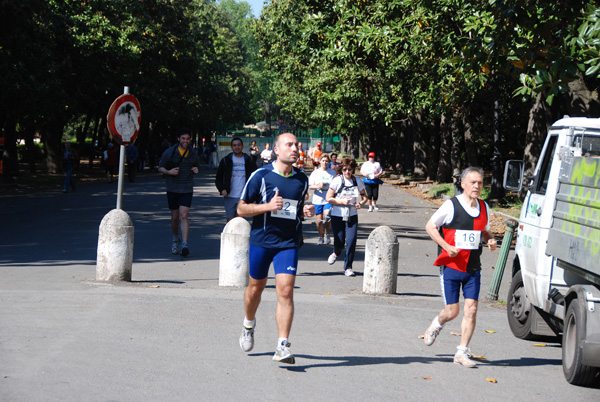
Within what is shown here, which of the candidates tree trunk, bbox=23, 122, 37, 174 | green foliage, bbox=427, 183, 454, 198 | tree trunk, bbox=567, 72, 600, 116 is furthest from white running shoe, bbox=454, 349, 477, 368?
tree trunk, bbox=23, 122, 37, 174

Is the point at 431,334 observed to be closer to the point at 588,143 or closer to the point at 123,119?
the point at 588,143

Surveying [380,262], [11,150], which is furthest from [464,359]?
[11,150]

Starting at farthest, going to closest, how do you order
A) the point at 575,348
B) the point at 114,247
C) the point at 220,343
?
the point at 114,247 < the point at 220,343 < the point at 575,348

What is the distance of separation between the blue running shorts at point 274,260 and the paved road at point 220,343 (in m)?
0.76

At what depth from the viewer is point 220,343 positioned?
297 inches

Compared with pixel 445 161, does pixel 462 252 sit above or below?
below

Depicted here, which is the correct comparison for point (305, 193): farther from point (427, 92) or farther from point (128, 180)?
point (128, 180)

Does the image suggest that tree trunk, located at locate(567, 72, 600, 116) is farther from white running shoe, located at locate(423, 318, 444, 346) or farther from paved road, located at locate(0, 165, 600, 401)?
white running shoe, located at locate(423, 318, 444, 346)

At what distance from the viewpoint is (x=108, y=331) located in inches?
307

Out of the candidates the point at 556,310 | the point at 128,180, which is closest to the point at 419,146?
the point at 128,180

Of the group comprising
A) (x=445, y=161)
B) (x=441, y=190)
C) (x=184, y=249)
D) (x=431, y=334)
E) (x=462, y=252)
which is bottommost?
(x=184, y=249)

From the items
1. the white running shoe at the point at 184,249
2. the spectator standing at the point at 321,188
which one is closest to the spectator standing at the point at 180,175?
the white running shoe at the point at 184,249

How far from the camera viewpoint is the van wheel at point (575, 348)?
6383 mm

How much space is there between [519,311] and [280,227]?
3.21 meters
